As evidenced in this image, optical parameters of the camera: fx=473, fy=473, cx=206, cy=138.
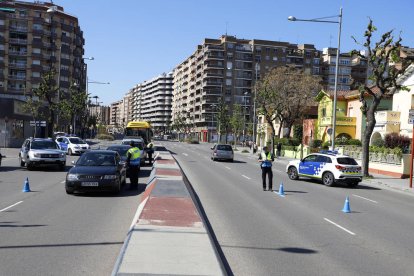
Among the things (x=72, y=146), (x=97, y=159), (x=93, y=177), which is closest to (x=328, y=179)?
(x=97, y=159)

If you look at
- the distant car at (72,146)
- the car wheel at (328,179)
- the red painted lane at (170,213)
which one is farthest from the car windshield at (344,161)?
the distant car at (72,146)

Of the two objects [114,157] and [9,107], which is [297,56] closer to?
[9,107]

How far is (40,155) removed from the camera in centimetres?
2375

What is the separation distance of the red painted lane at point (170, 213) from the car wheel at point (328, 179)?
477 inches

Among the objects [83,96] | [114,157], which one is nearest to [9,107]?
[83,96]

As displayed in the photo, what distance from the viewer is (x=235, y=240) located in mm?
9023

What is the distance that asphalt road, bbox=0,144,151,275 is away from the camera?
6945mm

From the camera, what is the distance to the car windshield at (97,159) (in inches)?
636

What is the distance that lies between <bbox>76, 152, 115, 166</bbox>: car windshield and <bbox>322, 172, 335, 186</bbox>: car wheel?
1120cm

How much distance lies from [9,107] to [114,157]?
3599 cm

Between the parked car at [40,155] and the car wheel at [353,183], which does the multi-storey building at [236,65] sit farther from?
the parked car at [40,155]

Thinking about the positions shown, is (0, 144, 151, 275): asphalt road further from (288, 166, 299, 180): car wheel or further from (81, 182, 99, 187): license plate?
(288, 166, 299, 180): car wheel

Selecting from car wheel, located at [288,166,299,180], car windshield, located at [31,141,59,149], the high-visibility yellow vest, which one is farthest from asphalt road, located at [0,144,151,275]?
car wheel, located at [288,166,299,180]

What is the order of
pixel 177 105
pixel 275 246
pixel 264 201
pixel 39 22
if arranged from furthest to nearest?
pixel 177 105 < pixel 39 22 < pixel 264 201 < pixel 275 246
